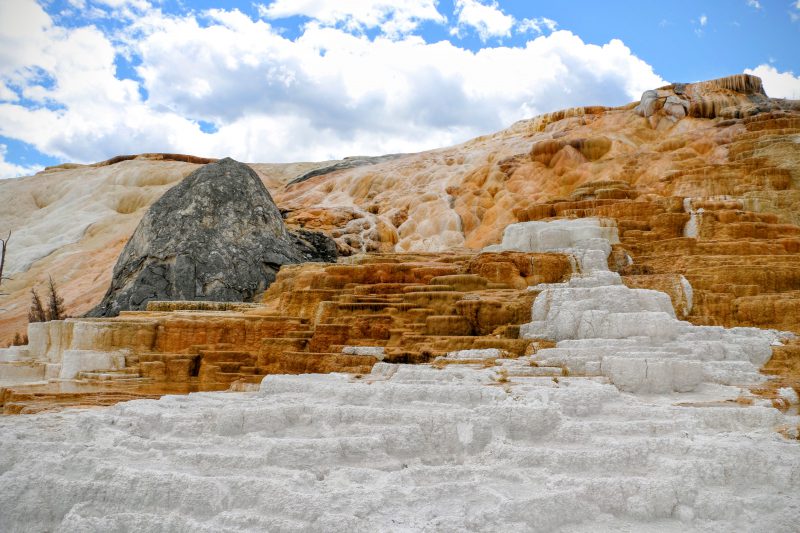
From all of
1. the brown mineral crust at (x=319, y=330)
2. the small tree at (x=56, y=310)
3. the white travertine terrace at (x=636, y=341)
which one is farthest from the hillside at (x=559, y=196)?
the brown mineral crust at (x=319, y=330)

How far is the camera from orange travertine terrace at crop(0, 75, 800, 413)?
32.5 ft

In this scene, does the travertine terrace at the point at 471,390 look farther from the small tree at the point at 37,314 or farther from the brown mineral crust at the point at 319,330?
the small tree at the point at 37,314

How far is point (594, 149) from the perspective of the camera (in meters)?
25.9

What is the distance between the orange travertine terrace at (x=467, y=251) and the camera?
9914 mm

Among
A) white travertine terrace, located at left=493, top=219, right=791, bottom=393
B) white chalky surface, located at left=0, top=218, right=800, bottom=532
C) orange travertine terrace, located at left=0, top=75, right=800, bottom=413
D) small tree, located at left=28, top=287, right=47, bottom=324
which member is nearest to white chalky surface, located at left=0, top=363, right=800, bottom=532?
white chalky surface, located at left=0, top=218, right=800, bottom=532

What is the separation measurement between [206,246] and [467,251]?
7.02 m

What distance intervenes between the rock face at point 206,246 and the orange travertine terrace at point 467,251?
9.16 ft

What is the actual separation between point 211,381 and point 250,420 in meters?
3.97

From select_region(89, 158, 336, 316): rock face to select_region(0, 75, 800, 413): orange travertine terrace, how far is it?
2.79m

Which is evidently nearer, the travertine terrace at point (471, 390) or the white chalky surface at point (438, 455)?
the white chalky surface at point (438, 455)

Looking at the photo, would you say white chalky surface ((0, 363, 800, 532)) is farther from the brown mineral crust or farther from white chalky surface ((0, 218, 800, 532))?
the brown mineral crust

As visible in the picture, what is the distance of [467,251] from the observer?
1686cm

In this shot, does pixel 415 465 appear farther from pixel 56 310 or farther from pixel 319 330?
pixel 56 310

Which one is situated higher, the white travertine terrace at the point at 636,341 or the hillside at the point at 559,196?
the hillside at the point at 559,196
